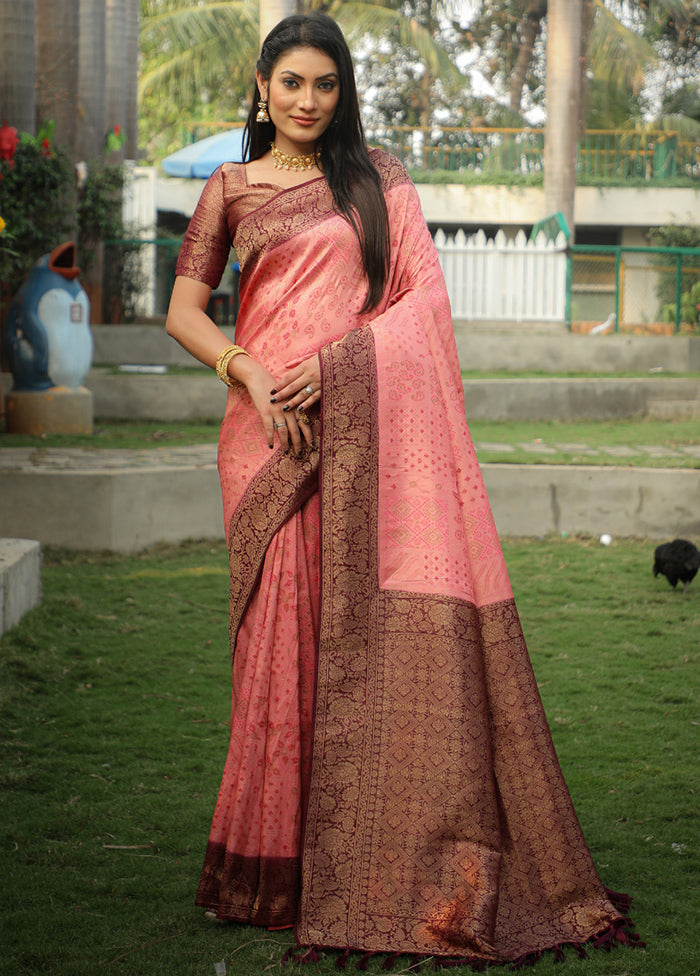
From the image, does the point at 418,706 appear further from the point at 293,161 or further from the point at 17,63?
the point at 17,63

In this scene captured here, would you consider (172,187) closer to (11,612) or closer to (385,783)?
(11,612)

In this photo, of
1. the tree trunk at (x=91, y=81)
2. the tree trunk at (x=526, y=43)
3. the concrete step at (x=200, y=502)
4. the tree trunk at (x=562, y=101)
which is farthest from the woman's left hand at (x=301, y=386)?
the tree trunk at (x=526, y=43)

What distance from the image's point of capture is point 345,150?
2412 millimetres

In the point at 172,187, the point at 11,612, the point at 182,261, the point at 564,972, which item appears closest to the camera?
the point at 564,972

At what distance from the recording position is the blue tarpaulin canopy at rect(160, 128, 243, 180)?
15.5m

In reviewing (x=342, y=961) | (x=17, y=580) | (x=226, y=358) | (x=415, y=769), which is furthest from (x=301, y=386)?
(x=17, y=580)

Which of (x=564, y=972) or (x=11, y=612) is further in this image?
(x=11, y=612)

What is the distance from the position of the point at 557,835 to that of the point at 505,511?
3999 millimetres

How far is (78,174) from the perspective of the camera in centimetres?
1036

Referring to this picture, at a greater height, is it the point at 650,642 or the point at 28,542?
the point at 28,542

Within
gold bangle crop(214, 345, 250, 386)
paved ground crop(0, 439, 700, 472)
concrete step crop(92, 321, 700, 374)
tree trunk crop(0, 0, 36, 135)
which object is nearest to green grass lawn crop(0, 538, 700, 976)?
paved ground crop(0, 439, 700, 472)

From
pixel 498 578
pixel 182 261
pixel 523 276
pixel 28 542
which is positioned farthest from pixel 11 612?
pixel 523 276

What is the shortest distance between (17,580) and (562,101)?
1388 centimetres

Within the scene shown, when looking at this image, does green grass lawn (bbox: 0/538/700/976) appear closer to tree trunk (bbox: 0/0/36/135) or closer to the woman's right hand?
the woman's right hand
